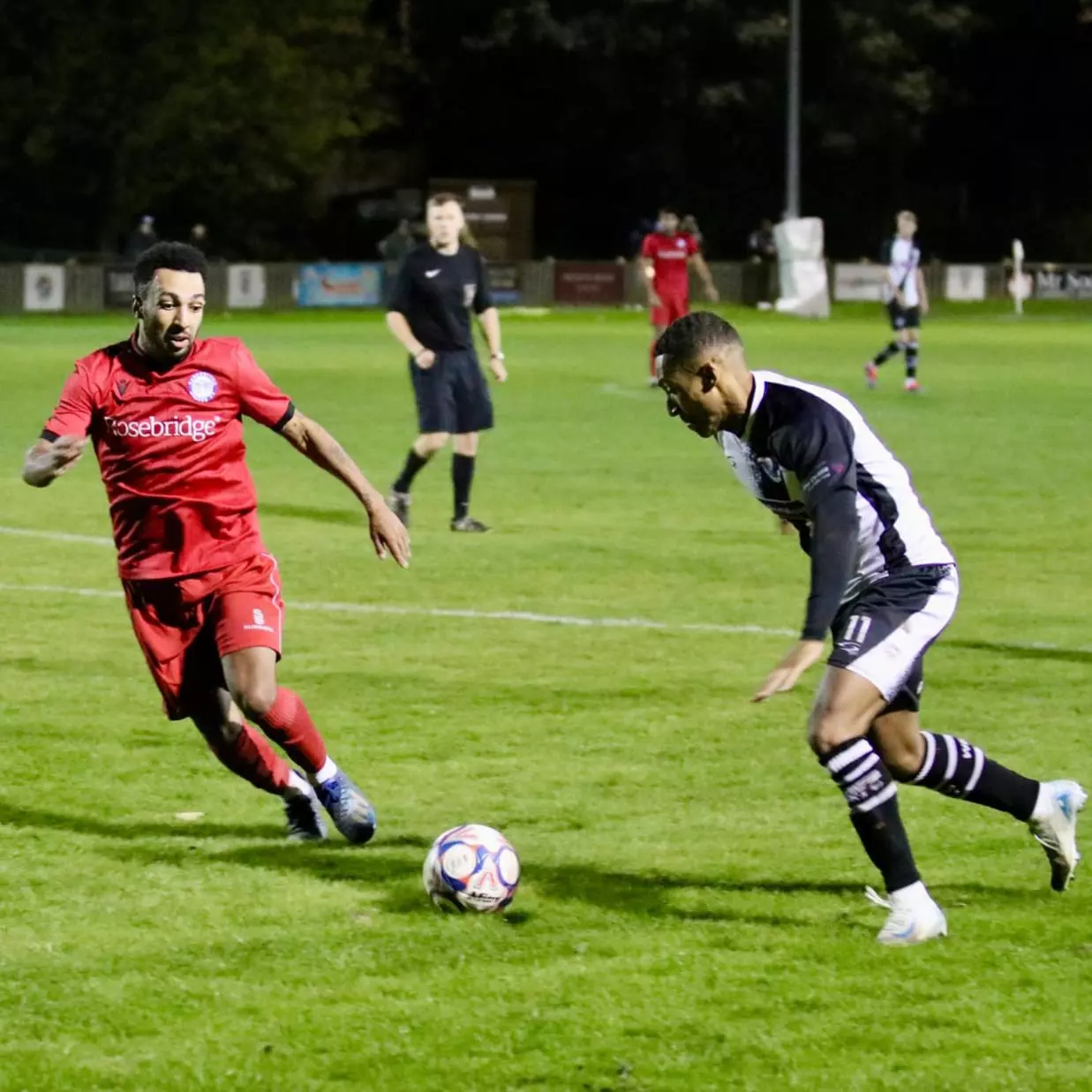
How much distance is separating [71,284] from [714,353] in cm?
4253

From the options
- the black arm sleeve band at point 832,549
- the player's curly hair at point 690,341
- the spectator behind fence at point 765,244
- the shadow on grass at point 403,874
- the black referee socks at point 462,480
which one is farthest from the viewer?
the spectator behind fence at point 765,244

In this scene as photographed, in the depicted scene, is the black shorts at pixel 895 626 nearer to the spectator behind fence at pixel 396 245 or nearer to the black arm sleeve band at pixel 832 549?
the black arm sleeve band at pixel 832 549

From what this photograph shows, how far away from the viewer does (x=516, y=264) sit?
5116cm

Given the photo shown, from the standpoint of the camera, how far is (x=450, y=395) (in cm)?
1439

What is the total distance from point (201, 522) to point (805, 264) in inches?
1706

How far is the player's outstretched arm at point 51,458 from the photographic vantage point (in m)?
6.41

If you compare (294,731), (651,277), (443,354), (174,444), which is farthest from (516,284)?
(294,731)

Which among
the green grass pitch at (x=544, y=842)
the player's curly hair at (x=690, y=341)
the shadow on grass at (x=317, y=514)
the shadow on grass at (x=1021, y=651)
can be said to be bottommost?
the green grass pitch at (x=544, y=842)

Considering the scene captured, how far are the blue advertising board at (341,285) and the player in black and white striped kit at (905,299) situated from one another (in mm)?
24759

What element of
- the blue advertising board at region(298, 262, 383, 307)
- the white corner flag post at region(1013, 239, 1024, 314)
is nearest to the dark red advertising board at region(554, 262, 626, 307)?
the blue advertising board at region(298, 262, 383, 307)

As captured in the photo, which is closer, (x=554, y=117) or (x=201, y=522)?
(x=201, y=522)

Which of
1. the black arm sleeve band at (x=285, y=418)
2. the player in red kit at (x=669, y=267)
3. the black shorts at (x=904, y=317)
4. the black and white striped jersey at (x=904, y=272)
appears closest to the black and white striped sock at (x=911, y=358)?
the black shorts at (x=904, y=317)

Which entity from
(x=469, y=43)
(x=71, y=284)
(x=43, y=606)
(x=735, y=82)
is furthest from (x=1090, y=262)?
(x=43, y=606)

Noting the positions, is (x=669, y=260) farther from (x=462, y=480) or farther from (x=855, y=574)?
(x=855, y=574)
